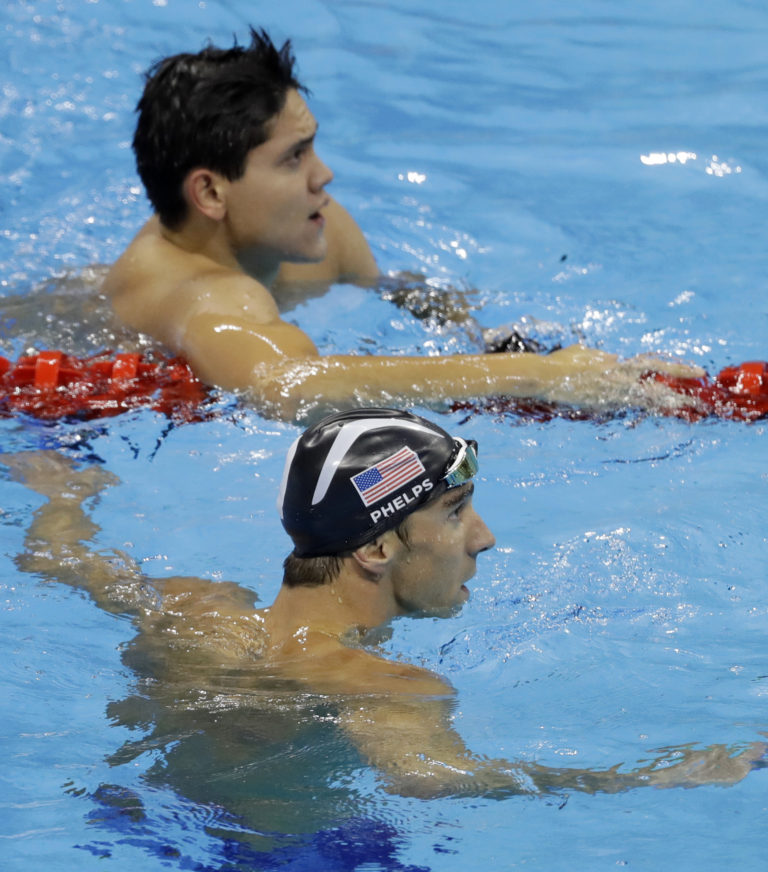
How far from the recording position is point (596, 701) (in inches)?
165

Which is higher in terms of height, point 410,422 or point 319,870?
point 410,422

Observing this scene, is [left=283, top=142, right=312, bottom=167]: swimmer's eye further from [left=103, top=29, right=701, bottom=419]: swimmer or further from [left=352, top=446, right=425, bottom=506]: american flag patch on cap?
[left=352, top=446, right=425, bottom=506]: american flag patch on cap

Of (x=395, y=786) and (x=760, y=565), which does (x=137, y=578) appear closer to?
(x=395, y=786)

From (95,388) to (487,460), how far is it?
1679mm

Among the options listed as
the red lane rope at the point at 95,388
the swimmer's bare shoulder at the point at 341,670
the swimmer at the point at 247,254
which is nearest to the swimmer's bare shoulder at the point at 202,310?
the swimmer at the point at 247,254

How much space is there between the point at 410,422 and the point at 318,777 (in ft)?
3.41

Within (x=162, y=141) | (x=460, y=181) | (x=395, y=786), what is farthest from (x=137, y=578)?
(x=460, y=181)

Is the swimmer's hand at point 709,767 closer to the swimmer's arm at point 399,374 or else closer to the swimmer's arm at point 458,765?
the swimmer's arm at point 458,765

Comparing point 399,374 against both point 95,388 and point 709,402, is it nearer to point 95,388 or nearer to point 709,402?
point 709,402

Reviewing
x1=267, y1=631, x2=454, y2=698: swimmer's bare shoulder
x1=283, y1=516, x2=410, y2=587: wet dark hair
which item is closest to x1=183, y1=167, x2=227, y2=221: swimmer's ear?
x1=283, y1=516, x2=410, y2=587: wet dark hair

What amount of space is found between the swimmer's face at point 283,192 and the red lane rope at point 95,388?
76 cm

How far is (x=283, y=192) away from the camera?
5.82m

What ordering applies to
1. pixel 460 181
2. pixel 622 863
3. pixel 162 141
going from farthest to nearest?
pixel 460 181 < pixel 162 141 < pixel 622 863

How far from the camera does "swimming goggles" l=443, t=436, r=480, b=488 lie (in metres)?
3.80
